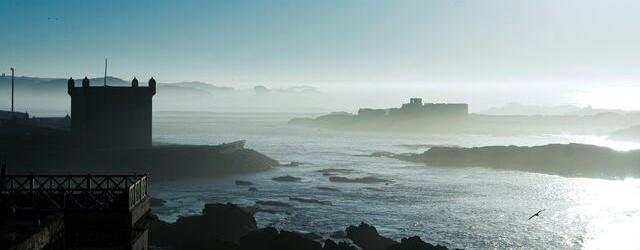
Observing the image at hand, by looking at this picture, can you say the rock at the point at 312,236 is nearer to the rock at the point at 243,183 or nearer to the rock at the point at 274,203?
the rock at the point at 274,203

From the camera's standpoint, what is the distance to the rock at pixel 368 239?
5117cm

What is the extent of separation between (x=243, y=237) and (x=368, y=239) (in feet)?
33.9

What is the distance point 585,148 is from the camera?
139375 millimetres

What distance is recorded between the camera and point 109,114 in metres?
89.9

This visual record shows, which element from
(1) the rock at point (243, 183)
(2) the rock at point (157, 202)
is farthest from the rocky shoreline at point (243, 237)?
(1) the rock at point (243, 183)

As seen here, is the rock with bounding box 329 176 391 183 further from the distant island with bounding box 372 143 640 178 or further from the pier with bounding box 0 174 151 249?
the pier with bounding box 0 174 151 249

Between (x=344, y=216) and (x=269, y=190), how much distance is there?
2157 centimetres

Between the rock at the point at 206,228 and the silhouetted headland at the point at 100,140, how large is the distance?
3483cm

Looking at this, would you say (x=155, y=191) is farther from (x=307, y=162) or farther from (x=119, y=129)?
(x=307, y=162)

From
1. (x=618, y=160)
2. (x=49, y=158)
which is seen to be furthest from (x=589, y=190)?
(x=49, y=158)

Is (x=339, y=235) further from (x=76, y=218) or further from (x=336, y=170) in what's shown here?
(x=336, y=170)

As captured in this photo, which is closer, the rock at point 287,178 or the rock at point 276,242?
the rock at point 276,242

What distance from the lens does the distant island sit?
13162 centimetres

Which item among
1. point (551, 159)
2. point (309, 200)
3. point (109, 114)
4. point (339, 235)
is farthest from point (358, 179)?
point (551, 159)
